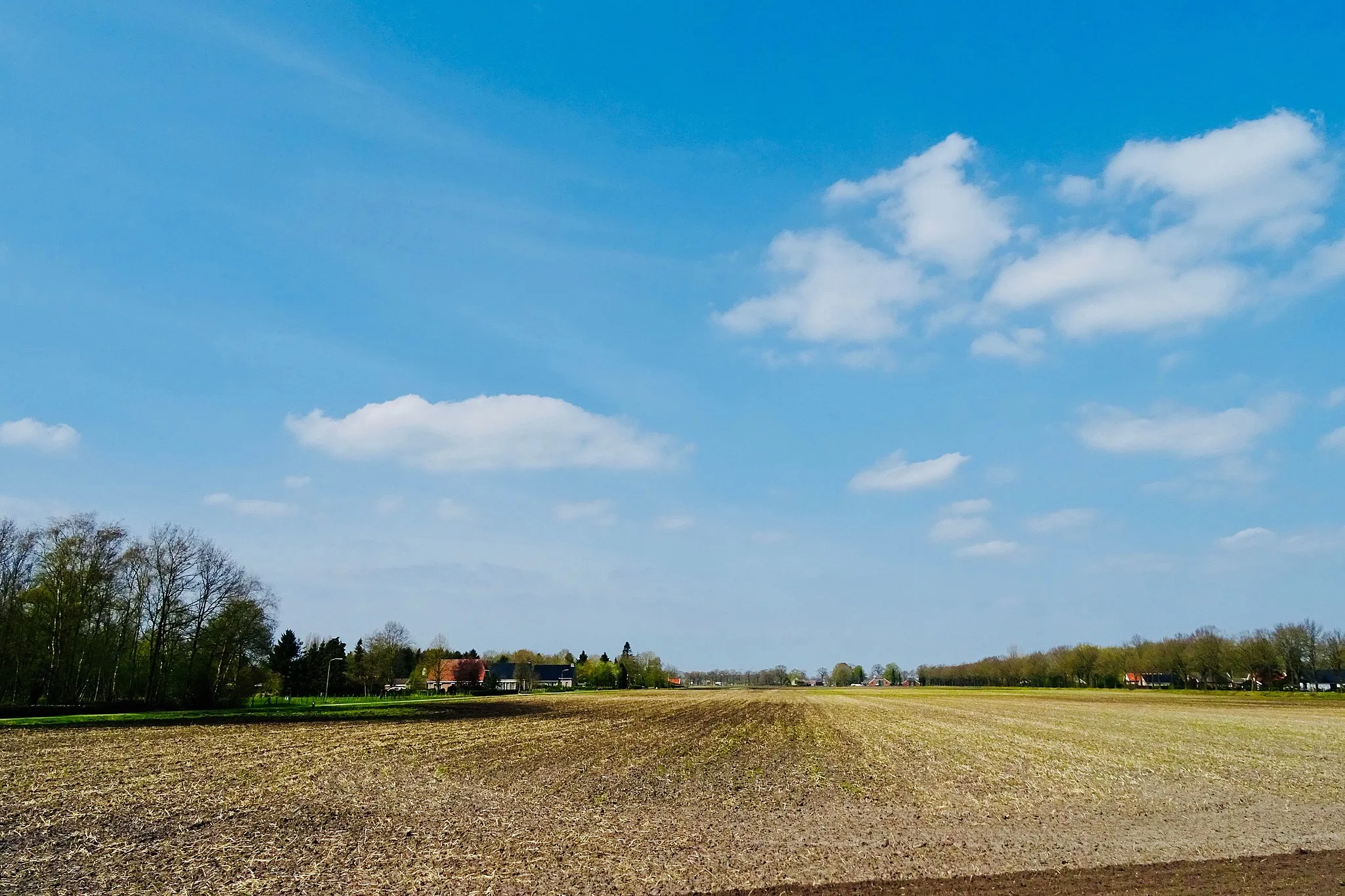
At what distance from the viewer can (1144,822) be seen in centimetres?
1744

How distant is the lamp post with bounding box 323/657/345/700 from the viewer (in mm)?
117256

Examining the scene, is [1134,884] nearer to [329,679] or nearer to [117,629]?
[117,629]

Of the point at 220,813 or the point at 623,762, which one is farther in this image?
the point at 623,762

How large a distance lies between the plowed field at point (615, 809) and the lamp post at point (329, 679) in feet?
277

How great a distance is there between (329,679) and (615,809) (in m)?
119

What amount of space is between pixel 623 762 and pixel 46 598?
55.7m

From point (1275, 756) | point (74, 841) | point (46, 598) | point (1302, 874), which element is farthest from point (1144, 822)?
point (46, 598)

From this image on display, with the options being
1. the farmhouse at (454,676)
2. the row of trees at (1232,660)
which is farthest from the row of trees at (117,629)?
the row of trees at (1232,660)

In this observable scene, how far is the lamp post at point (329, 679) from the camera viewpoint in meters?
117

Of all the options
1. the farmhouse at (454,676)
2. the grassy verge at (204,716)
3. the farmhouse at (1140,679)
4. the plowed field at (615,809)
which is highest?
the plowed field at (615,809)

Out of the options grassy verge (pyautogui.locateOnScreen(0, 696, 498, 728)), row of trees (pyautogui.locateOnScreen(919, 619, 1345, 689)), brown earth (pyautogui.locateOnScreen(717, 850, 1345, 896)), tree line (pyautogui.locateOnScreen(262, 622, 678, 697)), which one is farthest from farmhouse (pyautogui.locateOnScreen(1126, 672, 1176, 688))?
brown earth (pyautogui.locateOnScreen(717, 850, 1345, 896))

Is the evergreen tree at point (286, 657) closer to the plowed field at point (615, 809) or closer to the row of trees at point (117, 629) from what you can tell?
the row of trees at point (117, 629)

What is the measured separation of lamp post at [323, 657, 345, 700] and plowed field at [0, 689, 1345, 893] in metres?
84.6

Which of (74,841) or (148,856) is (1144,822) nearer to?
(148,856)
